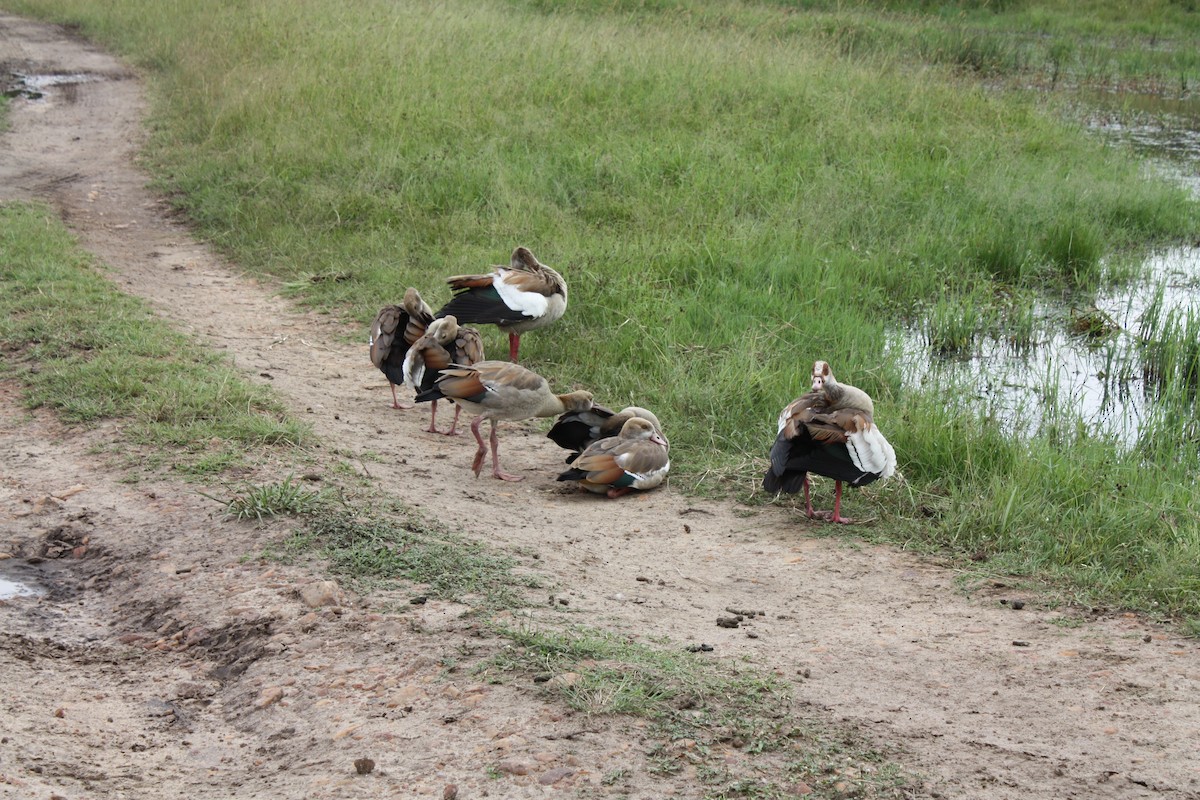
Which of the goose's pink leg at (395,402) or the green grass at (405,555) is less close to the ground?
the green grass at (405,555)

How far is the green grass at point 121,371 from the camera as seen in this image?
19.1 feet

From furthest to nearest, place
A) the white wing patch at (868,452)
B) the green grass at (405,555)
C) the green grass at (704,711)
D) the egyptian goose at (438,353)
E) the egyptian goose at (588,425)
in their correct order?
the egyptian goose at (438,353)
the egyptian goose at (588,425)
the white wing patch at (868,452)
the green grass at (405,555)
the green grass at (704,711)

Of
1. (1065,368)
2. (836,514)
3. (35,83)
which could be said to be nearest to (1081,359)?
(1065,368)

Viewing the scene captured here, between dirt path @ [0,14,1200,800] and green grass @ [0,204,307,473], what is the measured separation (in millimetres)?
251

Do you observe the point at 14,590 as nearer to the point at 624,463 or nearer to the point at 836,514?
the point at 624,463

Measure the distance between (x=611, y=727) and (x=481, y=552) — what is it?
1.53 m

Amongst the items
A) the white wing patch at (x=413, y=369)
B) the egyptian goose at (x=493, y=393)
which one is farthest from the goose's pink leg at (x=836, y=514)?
the white wing patch at (x=413, y=369)

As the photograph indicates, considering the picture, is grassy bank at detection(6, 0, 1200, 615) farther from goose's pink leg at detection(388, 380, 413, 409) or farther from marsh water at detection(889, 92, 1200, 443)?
goose's pink leg at detection(388, 380, 413, 409)

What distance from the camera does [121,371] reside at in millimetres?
6574

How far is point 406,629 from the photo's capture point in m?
4.03

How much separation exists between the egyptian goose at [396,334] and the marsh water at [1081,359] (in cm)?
306

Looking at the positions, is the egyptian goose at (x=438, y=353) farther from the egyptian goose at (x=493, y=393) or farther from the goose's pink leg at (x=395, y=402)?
the egyptian goose at (x=493, y=393)

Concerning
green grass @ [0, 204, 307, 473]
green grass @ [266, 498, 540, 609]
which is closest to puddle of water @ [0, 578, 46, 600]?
green grass @ [266, 498, 540, 609]

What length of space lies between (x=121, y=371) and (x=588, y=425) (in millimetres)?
2679
